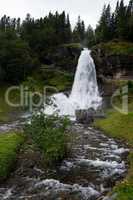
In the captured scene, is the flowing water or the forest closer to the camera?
the flowing water

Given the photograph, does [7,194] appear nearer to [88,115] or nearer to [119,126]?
[119,126]

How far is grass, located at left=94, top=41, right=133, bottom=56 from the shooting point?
223ft

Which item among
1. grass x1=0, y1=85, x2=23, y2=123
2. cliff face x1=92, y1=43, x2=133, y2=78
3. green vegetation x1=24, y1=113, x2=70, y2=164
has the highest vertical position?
cliff face x1=92, y1=43, x2=133, y2=78

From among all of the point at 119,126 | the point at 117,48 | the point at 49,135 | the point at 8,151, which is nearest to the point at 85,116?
the point at 119,126

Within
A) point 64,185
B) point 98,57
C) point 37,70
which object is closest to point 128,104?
point 98,57

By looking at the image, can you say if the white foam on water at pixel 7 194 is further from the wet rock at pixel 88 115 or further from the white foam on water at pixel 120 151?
the wet rock at pixel 88 115

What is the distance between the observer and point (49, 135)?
22406 millimetres

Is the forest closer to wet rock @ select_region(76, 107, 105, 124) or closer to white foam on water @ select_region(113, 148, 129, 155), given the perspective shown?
wet rock @ select_region(76, 107, 105, 124)

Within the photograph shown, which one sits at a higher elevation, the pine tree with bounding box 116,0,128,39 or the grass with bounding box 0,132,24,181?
the pine tree with bounding box 116,0,128,39

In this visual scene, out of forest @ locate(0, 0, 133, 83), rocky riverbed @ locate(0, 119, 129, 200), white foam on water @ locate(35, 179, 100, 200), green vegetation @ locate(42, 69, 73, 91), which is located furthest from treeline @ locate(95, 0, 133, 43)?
white foam on water @ locate(35, 179, 100, 200)

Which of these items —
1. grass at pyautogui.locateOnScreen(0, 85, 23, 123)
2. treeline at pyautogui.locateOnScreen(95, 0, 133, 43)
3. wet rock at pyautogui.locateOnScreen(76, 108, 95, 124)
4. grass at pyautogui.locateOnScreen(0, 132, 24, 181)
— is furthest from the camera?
treeline at pyautogui.locateOnScreen(95, 0, 133, 43)

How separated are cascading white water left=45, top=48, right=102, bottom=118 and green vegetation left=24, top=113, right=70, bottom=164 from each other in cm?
2853

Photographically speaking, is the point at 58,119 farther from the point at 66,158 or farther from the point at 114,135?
the point at 114,135

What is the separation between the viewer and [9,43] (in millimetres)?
68188
